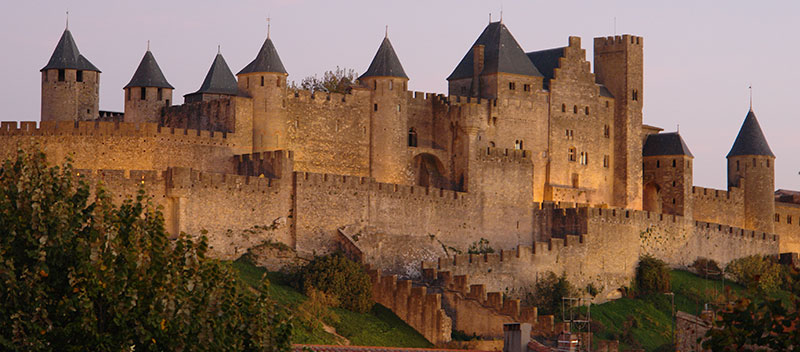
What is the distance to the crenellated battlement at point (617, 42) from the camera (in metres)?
70.4

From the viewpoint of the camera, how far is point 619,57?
7044 cm

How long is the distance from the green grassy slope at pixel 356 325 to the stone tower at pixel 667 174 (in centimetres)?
2407

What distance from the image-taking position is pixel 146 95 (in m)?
58.5

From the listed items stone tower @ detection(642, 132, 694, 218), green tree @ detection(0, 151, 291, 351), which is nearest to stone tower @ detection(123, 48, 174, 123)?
stone tower @ detection(642, 132, 694, 218)

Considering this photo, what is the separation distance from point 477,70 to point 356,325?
19994 mm

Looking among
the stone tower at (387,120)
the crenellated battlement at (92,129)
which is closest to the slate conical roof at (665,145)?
the stone tower at (387,120)

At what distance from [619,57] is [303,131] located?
19.3 m

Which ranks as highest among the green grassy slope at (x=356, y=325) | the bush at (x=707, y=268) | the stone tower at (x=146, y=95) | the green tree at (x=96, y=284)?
the stone tower at (x=146, y=95)

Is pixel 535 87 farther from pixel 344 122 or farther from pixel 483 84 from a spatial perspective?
pixel 344 122

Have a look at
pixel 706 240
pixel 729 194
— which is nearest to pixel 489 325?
pixel 706 240

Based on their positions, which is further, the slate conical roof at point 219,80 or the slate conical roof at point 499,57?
Result: the slate conical roof at point 499,57

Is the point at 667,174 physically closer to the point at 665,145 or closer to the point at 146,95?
the point at 665,145

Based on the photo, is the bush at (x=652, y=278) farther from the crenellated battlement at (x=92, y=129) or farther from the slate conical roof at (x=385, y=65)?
the crenellated battlement at (x=92, y=129)

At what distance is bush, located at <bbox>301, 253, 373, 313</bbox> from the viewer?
49.9 meters
